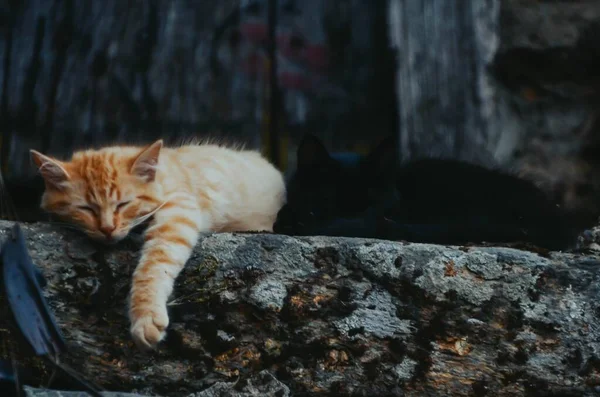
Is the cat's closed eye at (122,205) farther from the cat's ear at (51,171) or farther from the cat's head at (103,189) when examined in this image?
the cat's ear at (51,171)

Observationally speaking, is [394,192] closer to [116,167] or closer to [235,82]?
Answer: [235,82]

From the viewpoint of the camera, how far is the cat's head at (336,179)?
10.3 ft

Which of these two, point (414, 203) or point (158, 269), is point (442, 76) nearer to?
point (414, 203)

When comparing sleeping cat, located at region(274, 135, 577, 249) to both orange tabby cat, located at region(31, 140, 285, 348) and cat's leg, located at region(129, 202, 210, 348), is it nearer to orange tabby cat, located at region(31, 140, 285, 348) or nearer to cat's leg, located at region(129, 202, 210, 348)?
orange tabby cat, located at region(31, 140, 285, 348)

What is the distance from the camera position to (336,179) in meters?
3.23

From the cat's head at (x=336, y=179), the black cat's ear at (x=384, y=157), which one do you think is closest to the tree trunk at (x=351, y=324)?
the cat's head at (x=336, y=179)

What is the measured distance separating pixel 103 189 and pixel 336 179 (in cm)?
106

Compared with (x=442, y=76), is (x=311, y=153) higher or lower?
lower

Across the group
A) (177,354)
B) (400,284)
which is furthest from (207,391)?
(400,284)

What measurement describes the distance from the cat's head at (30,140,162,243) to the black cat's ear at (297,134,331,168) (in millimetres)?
826

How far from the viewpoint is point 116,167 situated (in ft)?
8.18

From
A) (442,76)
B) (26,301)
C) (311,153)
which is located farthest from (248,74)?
(26,301)

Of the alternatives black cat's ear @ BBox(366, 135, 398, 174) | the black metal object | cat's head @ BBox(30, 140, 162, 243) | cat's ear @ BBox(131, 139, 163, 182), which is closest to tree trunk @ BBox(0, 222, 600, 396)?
cat's head @ BBox(30, 140, 162, 243)

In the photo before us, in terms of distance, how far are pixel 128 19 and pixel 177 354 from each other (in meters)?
1.78
